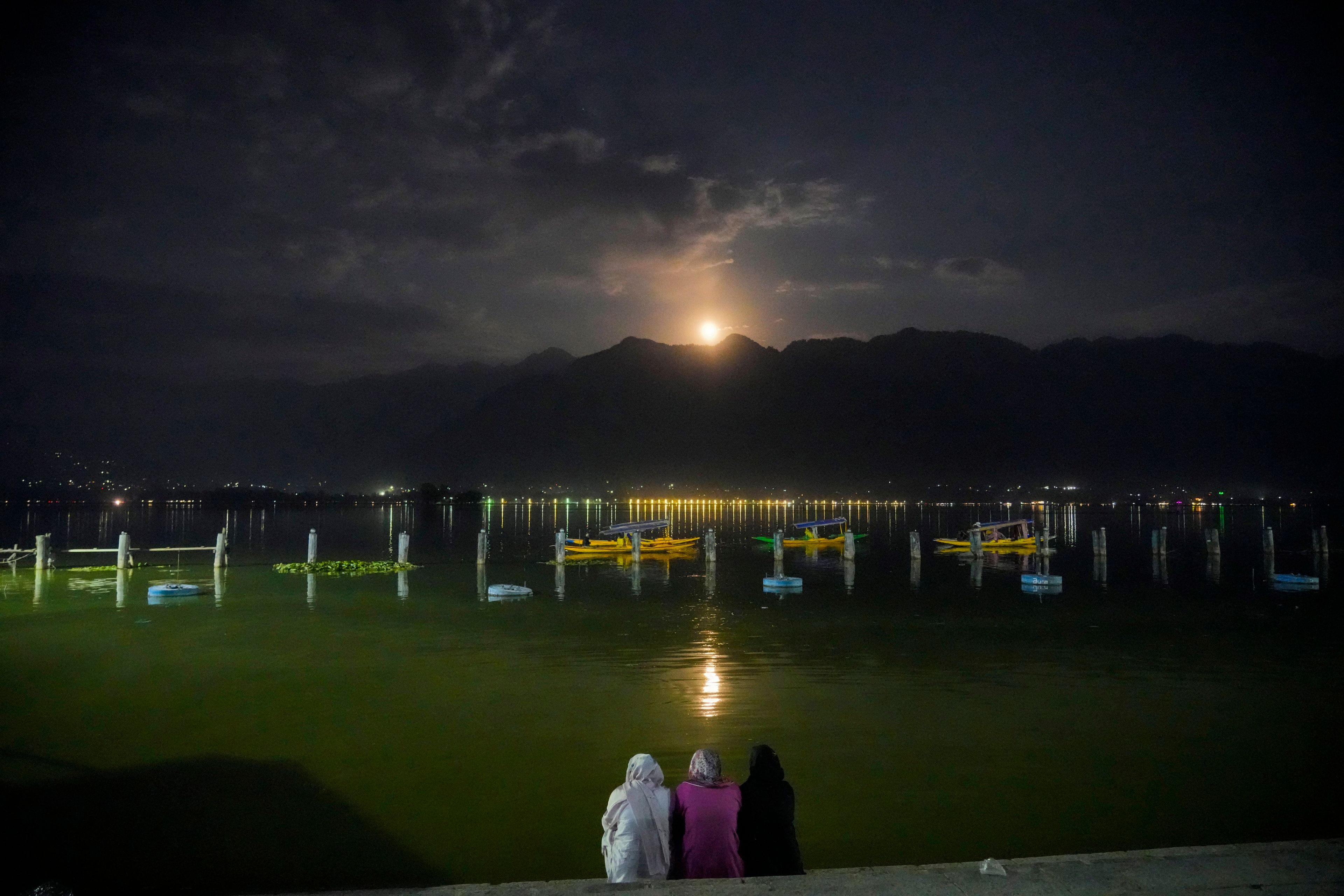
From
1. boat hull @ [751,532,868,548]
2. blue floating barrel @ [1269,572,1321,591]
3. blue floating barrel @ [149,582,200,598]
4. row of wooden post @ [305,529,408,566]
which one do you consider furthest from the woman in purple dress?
boat hull @ [751,532,868,548]

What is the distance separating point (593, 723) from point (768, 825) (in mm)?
7805

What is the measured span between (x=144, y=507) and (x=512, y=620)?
21502 cm

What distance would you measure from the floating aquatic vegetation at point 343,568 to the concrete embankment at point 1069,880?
1380 inches

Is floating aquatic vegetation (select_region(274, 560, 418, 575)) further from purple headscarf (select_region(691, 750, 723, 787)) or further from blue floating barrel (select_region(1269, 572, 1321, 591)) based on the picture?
blue floating barrel (select_region(1269, 572, 1321, 591))

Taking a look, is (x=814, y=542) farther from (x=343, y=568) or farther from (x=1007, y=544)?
(x=343, y=568)

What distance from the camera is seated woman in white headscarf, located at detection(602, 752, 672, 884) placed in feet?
20.1

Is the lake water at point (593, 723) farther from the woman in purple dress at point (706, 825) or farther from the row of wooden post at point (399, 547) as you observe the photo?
the row of wooden post at point (399, 547)

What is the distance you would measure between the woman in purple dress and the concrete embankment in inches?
55.3

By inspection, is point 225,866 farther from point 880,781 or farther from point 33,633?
point 33,633

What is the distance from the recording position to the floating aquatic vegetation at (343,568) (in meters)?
37.1

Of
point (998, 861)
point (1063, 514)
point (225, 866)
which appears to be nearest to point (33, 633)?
point (225, 866)

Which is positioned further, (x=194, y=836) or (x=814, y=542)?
(x=814, y=542)

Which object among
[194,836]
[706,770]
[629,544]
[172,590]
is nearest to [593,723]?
[194,836]

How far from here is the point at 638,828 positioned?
20.2 ft
